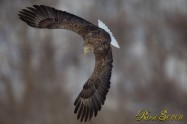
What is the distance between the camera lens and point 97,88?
223 inches

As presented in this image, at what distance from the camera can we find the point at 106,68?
564 centimetres

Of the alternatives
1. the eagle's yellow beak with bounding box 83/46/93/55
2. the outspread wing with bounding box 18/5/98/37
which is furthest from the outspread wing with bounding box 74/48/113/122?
the outspread wing with bounding box 18/5/98/37

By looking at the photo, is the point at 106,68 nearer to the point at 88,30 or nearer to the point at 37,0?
the point at 88,30

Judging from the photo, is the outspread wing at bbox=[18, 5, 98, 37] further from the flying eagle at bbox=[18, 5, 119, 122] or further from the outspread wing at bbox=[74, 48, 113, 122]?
the outspread wing at bbox=[74, 48, 113, 122]

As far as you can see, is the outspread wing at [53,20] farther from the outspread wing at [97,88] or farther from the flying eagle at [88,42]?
the outspread wing at [97,88]

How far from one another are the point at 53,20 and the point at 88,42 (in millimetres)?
512

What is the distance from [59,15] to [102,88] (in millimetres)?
967

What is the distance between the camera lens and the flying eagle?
214 inches

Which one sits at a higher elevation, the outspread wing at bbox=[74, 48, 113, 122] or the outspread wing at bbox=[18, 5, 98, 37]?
the outspread wing at bbox=[18, 5, 98, 37]

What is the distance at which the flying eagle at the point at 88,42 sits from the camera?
5.44 m

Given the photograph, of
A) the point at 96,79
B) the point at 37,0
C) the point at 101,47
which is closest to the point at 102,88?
the point at 96,79

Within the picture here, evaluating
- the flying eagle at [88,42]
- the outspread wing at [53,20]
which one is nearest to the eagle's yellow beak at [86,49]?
the flying eagle at [88,42]

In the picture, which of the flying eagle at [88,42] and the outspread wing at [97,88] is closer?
the flying eagle at [88,42]

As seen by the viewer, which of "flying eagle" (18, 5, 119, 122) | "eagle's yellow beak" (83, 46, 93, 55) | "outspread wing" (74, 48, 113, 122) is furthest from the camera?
"outspread wing" (74, 48, 113, 122)
